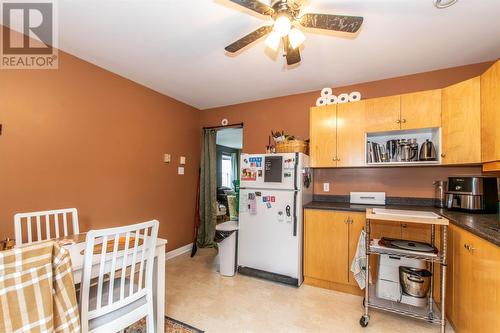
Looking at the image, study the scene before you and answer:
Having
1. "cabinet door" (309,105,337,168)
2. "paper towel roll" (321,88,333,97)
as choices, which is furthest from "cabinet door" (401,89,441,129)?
"paper towel roll" (321,88,333,97)

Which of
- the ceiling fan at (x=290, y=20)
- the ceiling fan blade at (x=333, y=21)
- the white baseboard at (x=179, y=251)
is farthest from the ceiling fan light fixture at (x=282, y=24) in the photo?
the white baseboard at (x=179, y=251)

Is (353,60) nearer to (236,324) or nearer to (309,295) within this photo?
(309,295)

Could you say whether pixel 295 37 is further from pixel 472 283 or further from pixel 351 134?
pixel 472 283

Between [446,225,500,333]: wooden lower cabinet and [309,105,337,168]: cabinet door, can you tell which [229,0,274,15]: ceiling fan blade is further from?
[446,225,500,333]: wooden lower cabinet

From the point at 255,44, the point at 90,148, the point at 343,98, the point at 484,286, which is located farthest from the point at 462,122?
the point at 90,148

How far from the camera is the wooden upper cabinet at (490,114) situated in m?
1.87

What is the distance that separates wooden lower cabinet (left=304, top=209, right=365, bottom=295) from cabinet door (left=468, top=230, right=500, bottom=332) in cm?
96

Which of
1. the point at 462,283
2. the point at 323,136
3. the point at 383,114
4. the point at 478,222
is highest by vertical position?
the point at 383,114

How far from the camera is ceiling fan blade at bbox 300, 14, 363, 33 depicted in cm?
143

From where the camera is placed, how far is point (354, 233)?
8.16 ft

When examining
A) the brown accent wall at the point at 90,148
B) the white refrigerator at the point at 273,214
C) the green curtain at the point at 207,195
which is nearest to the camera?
the brown accent wall at the point at 90,148

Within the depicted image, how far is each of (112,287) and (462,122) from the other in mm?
3188

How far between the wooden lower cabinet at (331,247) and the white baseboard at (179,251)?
2.00m

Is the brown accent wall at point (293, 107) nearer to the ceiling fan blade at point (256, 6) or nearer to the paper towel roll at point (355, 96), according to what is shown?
the paper towel roll at point (355, 96)
